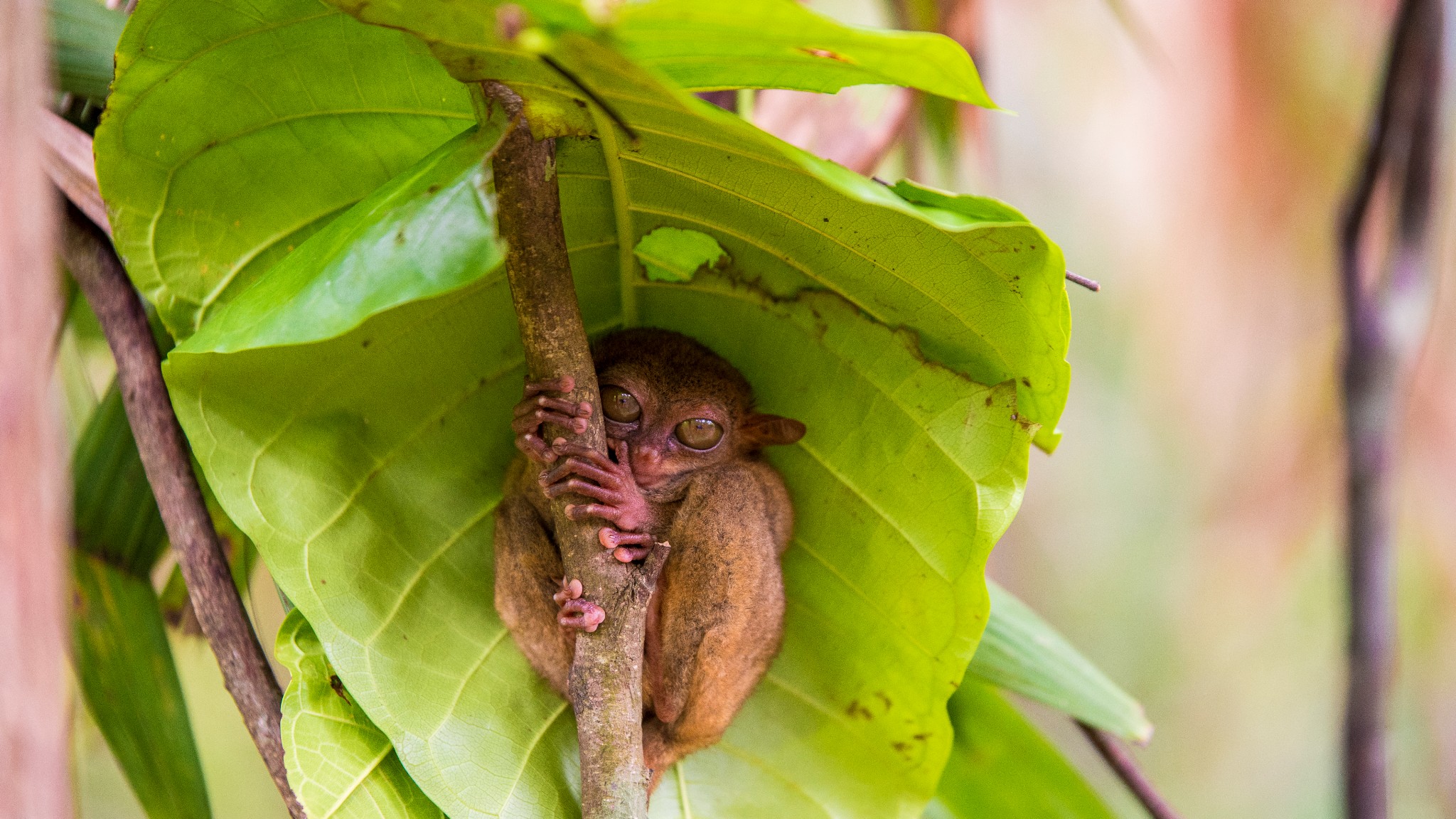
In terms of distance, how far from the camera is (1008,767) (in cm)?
225

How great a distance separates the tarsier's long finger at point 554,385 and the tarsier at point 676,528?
0.12 meters

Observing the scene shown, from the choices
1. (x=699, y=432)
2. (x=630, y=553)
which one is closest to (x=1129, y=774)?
(x=699, y=432)

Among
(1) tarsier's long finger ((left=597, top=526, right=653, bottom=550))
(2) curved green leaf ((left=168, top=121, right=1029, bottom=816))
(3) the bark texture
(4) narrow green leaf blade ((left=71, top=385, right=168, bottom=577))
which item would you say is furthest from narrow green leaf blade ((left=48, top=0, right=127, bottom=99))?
(3) the bark texture

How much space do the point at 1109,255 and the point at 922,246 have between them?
17.2 ft

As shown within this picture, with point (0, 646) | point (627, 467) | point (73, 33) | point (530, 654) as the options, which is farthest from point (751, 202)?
point (73, 33)

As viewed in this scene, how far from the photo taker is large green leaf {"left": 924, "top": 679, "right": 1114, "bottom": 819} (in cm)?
222

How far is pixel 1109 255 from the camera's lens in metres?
6.12

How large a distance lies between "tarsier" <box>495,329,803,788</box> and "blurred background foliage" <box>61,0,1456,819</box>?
4.09m

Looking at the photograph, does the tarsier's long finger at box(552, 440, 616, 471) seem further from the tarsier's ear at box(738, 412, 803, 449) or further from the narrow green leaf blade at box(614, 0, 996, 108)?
the narrow green leaf blade at box(614, 0, 996, 108)

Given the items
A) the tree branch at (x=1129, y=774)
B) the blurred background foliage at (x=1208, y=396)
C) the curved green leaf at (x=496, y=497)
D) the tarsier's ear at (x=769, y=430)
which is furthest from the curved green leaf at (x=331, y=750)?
the blurred background foliage at (x=1208, y=396)

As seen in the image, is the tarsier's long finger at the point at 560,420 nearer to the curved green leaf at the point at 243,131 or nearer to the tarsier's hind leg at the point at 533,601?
the tarsier's hind leg at the point at 533,601

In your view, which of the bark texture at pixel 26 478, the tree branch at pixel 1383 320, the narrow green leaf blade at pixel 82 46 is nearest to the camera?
the bark texture at pixel 26 478

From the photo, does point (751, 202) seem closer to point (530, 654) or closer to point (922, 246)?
point (922, 246)

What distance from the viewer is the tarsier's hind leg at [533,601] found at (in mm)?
1704
